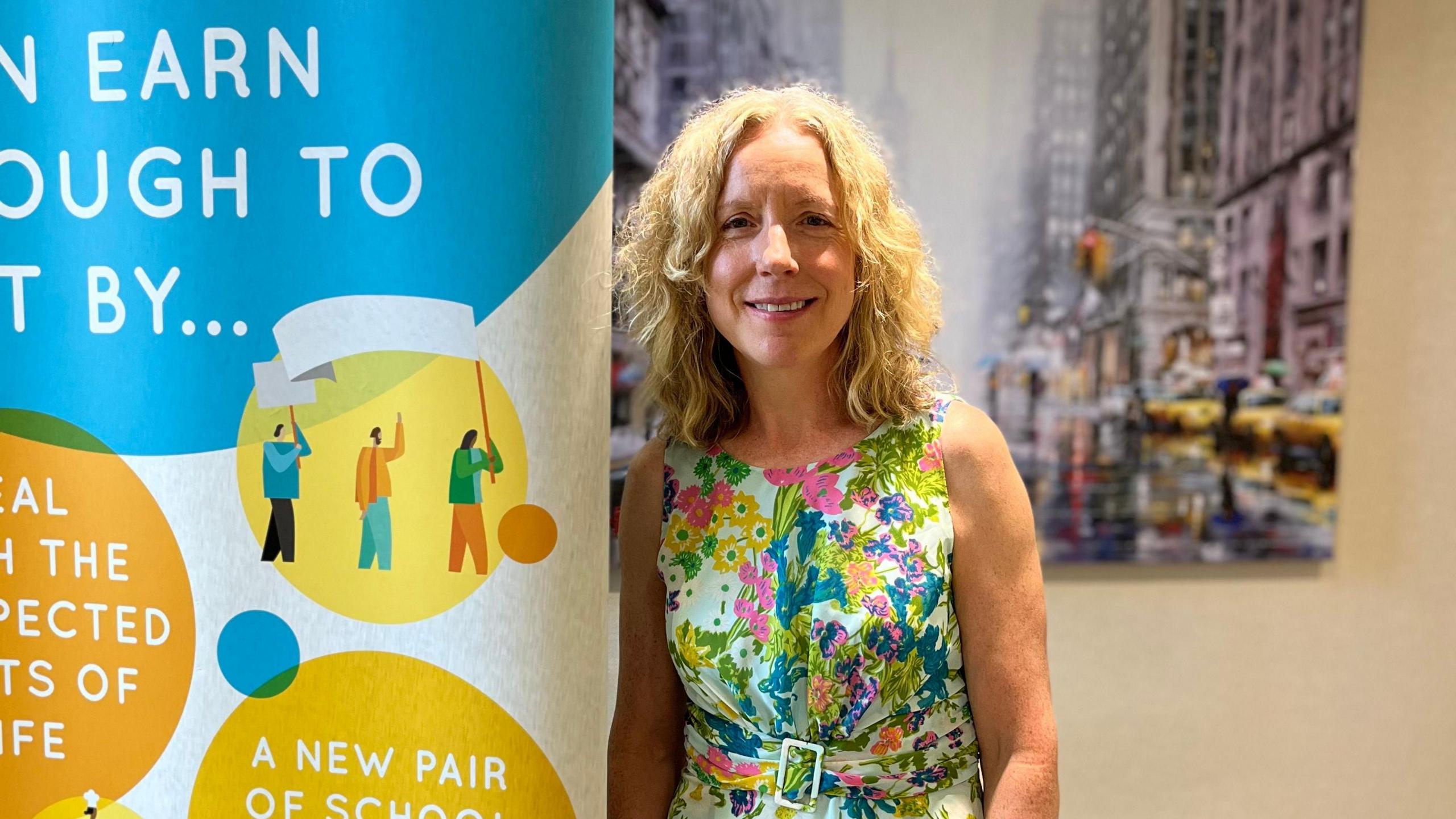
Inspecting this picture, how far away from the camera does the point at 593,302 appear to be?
744mm

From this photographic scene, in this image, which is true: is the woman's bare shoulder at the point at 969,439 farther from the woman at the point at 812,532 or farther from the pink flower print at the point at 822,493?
the pink flower print at the point at 822,493

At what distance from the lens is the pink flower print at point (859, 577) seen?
1011mm

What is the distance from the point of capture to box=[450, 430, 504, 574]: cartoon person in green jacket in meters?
0.73

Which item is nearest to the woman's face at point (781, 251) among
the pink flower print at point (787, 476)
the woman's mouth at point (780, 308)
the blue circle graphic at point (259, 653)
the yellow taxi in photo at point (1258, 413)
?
the woman's mouth at point (780, 308)

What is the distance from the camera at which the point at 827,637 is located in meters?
1.00

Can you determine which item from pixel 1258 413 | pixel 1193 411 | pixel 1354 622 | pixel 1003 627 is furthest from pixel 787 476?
pixel 1354 622

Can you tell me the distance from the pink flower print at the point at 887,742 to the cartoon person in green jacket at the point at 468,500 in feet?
1.57

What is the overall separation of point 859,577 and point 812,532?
0.06 m

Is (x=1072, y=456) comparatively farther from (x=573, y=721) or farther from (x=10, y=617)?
(x=10, y=617)

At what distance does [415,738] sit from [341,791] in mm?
69

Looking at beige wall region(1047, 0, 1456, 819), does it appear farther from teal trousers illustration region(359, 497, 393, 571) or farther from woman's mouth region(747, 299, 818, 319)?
teal trousers illustration region(359, 497, 393, 571)

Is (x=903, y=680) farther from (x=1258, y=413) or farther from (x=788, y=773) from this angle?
(x=1258, y=413)

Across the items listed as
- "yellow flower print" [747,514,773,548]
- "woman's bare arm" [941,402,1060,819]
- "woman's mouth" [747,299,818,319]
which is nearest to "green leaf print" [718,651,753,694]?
"yellow flower print" [747,514,773,548]

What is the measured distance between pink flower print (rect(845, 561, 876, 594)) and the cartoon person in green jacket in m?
0.40
